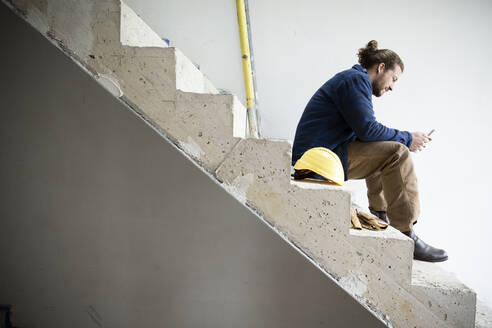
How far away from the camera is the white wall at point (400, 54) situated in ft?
6.91

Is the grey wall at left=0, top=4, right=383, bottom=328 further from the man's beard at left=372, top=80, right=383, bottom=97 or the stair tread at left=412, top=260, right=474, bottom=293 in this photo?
the man's beard at left=372, top=80, right=383, bottom=97

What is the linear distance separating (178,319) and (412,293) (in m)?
0.91

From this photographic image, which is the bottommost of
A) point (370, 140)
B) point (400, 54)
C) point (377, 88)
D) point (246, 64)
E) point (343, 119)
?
point (370, 140)

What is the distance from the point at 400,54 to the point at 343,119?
1126 millimetres

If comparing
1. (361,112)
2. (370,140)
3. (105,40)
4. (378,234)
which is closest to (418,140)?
(370,140)

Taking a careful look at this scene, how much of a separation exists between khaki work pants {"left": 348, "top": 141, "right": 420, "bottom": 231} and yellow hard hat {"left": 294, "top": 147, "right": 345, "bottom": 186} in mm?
329

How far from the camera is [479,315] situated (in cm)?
152

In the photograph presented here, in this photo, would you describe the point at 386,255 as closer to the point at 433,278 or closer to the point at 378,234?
the point at 378,234

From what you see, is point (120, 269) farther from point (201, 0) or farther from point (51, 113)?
point (201, 0)

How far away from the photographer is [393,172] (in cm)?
132

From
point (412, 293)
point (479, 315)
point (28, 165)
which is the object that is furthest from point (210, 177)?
point (479, 315)

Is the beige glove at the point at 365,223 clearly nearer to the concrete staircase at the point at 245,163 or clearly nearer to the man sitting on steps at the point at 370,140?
the concrete staircase at the point at 245,163

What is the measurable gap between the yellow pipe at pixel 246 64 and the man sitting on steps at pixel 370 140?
0.67 metres

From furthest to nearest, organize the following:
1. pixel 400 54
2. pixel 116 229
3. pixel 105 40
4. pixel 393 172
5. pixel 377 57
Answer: pixel 400 54 → pixel 377 57 → pixel 393 172 → pixel 116 229 → pixel 105 40
